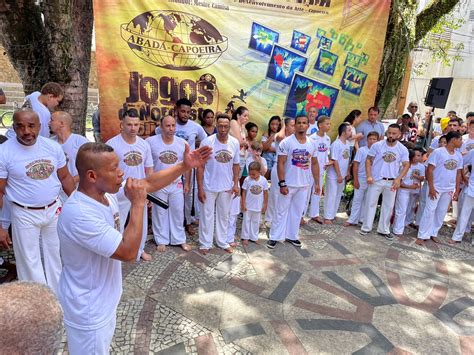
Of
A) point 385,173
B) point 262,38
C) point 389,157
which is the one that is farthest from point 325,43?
point 385,173

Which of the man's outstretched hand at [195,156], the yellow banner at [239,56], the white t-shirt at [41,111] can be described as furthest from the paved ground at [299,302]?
the yellow banner at [239,56]

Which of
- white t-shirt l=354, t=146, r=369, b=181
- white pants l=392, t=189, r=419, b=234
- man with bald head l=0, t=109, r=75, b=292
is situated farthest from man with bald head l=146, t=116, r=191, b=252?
white pants l=392, t=189, r=419, b=234

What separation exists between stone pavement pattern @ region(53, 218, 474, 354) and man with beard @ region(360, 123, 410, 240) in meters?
0.68

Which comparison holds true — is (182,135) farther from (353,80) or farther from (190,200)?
(353,80)

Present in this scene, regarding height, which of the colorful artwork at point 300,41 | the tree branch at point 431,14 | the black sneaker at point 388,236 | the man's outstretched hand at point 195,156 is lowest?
the black sneaker at point 388,236

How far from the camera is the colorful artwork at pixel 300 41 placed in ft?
23.7

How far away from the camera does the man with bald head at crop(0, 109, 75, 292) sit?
3557mm

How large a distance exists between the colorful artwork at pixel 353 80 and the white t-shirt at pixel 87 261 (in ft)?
22.4

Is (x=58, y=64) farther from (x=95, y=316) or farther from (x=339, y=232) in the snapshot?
(x=339, y=232)

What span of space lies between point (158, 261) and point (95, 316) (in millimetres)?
2784

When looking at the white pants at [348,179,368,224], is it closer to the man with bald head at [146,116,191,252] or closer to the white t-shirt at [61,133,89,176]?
the man with bald head at [146,116,191,252]

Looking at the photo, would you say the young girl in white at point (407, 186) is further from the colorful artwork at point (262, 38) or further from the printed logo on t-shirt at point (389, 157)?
the colorful artwork at point (262, 38)

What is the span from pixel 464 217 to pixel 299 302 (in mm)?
4128

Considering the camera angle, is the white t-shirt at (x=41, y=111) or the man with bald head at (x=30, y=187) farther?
the white t-shirt at (x=41, y=111)
